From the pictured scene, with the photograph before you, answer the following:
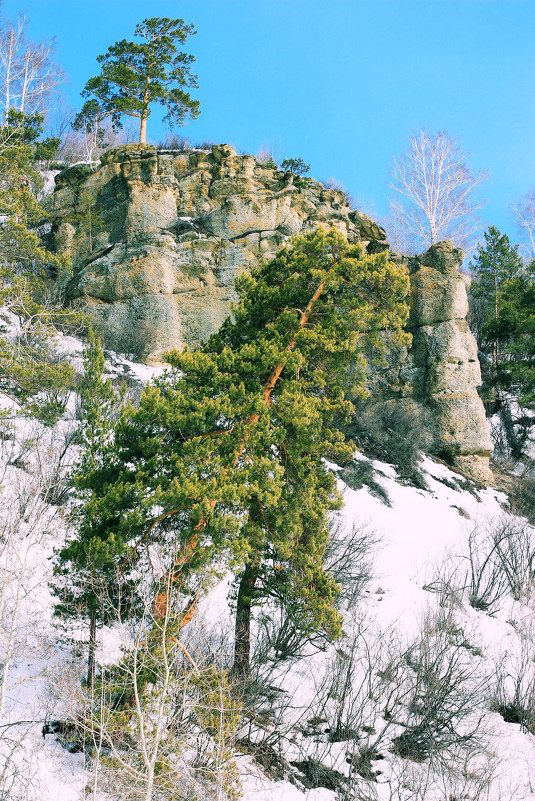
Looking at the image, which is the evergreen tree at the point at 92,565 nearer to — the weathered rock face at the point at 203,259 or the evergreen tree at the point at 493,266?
the weathered rock face at the point at 203,259

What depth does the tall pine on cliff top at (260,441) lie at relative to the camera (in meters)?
6.52

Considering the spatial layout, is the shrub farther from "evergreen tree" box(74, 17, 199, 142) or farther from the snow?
"evergreen tree" box(74, 17, 199, 142)

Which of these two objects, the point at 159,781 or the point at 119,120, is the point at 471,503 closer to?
the point at 159,781

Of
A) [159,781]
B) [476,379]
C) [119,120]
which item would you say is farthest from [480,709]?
[119,120]

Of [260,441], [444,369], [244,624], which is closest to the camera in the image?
[260,441]

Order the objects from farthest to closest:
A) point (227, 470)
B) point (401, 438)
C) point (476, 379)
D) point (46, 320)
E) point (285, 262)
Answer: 1. point (476, 379)
2. point (401, 438)
3. point (46, 320)
4. point (285, 262)
5. point (227, 470)

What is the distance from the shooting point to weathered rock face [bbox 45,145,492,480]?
18.6 m

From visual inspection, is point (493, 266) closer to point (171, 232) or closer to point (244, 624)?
point (171, 232)

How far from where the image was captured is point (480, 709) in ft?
25.9

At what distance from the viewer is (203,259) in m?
19.3

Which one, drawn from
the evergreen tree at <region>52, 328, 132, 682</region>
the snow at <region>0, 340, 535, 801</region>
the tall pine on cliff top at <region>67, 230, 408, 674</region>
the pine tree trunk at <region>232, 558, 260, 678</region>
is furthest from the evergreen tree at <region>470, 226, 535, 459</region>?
the evergreen tree at <region>52, 328, 132, 682</region>

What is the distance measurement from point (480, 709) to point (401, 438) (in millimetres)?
10596

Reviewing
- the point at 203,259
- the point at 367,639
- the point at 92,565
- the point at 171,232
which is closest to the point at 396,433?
the point at 203,259

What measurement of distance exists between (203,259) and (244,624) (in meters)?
14.7
